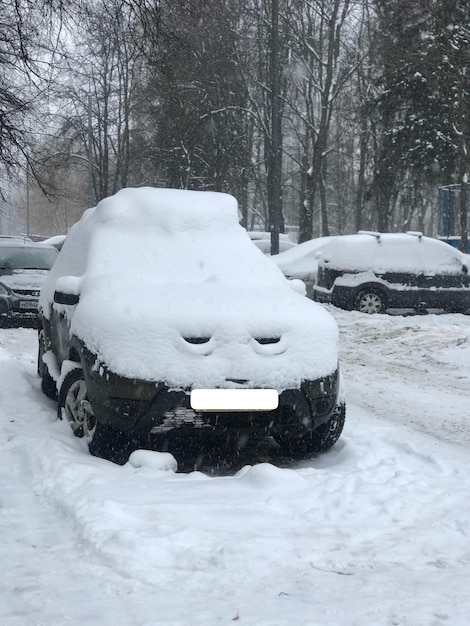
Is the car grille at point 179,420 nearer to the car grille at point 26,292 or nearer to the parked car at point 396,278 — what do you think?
the car grille at point 26,292

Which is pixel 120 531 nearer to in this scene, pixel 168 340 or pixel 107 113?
pixel 168 340

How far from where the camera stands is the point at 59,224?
91.9 m

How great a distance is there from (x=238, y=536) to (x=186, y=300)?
6.31 ft

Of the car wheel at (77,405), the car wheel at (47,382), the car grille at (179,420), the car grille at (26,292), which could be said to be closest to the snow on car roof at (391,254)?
the car grille at (26,292)

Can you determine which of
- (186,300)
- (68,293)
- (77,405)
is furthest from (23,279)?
(186,300)

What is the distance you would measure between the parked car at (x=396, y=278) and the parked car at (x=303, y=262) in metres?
1.18

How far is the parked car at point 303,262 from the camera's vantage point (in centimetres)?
1712

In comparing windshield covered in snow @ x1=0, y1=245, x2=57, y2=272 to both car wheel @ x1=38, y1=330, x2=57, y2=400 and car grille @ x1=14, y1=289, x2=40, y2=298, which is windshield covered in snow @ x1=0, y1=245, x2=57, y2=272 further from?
car wheel @ x1=38, y1=330, x2=57, y2=400

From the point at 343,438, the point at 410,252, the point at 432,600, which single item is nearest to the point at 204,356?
the point at 343,438

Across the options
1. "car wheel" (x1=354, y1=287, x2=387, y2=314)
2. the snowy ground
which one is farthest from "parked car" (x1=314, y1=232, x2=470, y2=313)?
the snowy ground

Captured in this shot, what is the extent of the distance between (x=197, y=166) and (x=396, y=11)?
10.6m


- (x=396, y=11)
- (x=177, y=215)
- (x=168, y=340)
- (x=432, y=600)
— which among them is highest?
(x=396, y=11)

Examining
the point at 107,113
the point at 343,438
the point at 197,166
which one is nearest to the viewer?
the point at 343,438

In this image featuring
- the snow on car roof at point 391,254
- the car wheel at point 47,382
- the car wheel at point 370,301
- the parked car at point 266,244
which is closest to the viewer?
the car wheel at point 47,382
